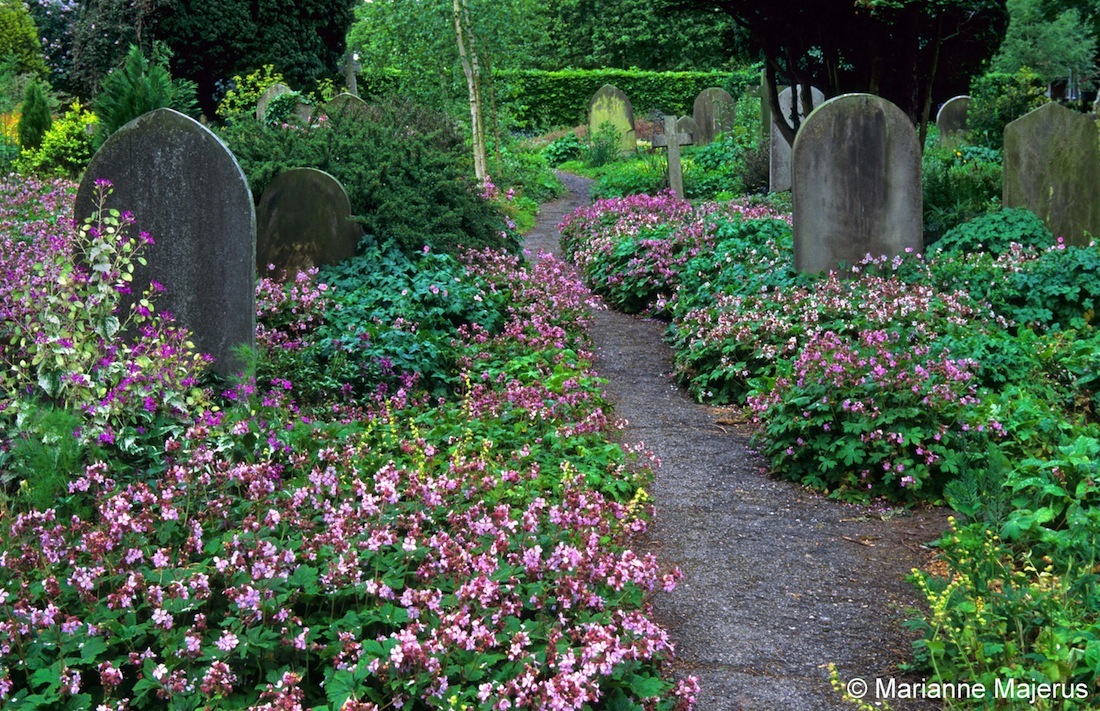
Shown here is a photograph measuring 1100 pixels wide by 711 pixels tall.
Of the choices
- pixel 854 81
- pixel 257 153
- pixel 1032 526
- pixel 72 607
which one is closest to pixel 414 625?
pixel 72 607

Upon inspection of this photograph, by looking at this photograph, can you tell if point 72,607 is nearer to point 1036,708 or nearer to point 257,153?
point 1036,708

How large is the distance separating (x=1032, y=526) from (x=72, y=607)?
345 centimetres

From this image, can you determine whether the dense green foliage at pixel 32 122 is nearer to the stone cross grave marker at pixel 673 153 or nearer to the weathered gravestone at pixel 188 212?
the stone cross grave marker at pixel 673 153

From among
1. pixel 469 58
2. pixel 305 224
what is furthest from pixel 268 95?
pixel 305 224

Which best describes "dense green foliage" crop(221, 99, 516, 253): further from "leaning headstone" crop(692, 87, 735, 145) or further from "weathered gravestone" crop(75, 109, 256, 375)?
"leaning headstone" crop(692, 87, 735, 145)

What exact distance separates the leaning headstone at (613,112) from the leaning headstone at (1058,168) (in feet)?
54.4

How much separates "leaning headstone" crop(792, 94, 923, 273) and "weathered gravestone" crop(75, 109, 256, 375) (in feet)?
15.6

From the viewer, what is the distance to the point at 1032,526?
13.5 ft

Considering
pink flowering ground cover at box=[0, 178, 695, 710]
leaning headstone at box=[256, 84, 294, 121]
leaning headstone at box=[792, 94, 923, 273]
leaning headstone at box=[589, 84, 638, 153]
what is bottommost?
pink flowering ground cover at box=[0, 178, 695, 710]

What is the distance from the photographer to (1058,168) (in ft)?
30.6

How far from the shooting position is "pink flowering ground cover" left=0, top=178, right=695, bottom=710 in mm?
2926

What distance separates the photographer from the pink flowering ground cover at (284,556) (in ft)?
9.60

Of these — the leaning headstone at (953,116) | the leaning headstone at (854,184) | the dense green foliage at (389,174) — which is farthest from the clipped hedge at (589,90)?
the leaning headstone at (854,184)

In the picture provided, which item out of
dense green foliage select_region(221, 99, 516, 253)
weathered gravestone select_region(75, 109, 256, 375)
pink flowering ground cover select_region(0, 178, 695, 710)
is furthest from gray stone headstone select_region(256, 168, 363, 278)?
pink flowering ground cover select_region(0, 178, 695, 710)
